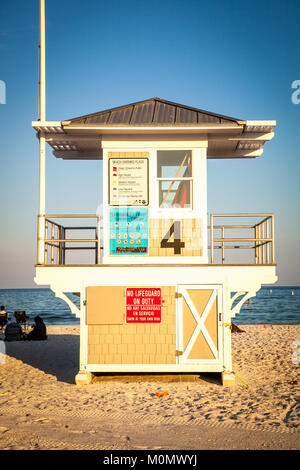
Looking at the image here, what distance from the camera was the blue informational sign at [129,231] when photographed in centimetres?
1019

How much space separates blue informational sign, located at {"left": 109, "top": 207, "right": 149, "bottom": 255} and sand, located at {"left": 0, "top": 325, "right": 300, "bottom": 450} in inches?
130

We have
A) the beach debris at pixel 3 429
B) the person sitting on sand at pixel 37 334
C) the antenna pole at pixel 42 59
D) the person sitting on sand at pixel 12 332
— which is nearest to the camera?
the beach debris at pixel 3 429

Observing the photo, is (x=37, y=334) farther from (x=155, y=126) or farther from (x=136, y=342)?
(x=155, y=126)

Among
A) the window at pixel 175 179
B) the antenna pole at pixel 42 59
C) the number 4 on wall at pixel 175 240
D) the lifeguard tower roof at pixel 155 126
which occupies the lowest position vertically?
the number 4 on wall at pixel 175 240

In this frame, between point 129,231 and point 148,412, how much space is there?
169 inches

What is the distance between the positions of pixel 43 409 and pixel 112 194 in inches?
203

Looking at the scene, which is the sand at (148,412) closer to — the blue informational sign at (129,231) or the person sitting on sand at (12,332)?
the blue informational sign at (129,231)

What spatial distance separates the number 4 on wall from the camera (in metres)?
10.2

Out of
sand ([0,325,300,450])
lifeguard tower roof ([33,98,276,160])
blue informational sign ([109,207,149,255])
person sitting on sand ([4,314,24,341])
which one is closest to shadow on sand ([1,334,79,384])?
sand ([0,325,300,450])

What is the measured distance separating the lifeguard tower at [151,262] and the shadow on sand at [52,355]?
7.41 ft

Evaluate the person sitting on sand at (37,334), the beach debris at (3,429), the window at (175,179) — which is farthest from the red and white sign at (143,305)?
the person sitting on sand at (37,334)

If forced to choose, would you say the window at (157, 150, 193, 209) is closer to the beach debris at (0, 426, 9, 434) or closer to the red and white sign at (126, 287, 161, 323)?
the red and white sign at (126, 287, 161, 323)
